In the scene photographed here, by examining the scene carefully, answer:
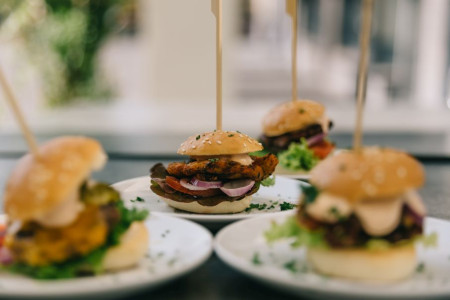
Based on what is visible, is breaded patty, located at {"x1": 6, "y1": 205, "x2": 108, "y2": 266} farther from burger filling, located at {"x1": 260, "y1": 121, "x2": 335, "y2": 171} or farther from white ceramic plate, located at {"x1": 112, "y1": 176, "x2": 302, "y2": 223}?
burger filling, located at {"x1": 260, "y1": 121, "x2": 335, "y2": 171}

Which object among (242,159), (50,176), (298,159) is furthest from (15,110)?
(298,159)

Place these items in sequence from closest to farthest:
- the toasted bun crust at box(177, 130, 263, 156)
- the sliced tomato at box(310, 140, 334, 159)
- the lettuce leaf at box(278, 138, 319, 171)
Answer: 1. the toasted bun crust at box(177, 130, 263, 156)
2. the lettuce leaf at box(278, 138, 319, 171)
3. the sliced tomato at box(310, 140, 334, 159)

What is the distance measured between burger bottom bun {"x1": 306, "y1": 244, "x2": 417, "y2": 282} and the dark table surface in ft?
0.60

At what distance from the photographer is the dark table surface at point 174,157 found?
1.47m

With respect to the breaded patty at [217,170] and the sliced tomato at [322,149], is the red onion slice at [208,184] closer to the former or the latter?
the breaded patty at [217,170]

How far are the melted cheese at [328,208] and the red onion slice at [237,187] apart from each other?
2.60 feet

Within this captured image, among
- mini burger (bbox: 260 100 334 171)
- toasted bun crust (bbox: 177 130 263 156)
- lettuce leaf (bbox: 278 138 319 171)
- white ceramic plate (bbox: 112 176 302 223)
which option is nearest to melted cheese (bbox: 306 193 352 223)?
white ceramic plate (bbox: 112 176 302 223)

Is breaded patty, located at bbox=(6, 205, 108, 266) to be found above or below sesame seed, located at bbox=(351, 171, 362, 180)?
below

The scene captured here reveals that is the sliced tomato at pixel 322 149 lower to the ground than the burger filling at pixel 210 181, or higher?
lower

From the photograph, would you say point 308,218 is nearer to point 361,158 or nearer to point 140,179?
point 361,158

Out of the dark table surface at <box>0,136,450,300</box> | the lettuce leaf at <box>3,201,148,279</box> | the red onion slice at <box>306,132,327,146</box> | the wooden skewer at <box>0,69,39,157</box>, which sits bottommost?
the dark table surface at <box>0,136,450,300</box>

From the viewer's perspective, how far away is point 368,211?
5.06 ft

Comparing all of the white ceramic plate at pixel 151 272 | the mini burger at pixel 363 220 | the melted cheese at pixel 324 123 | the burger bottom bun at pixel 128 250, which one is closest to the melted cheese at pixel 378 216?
the mini burger at pixel 363 220

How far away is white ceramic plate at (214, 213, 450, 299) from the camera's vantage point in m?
1.35
